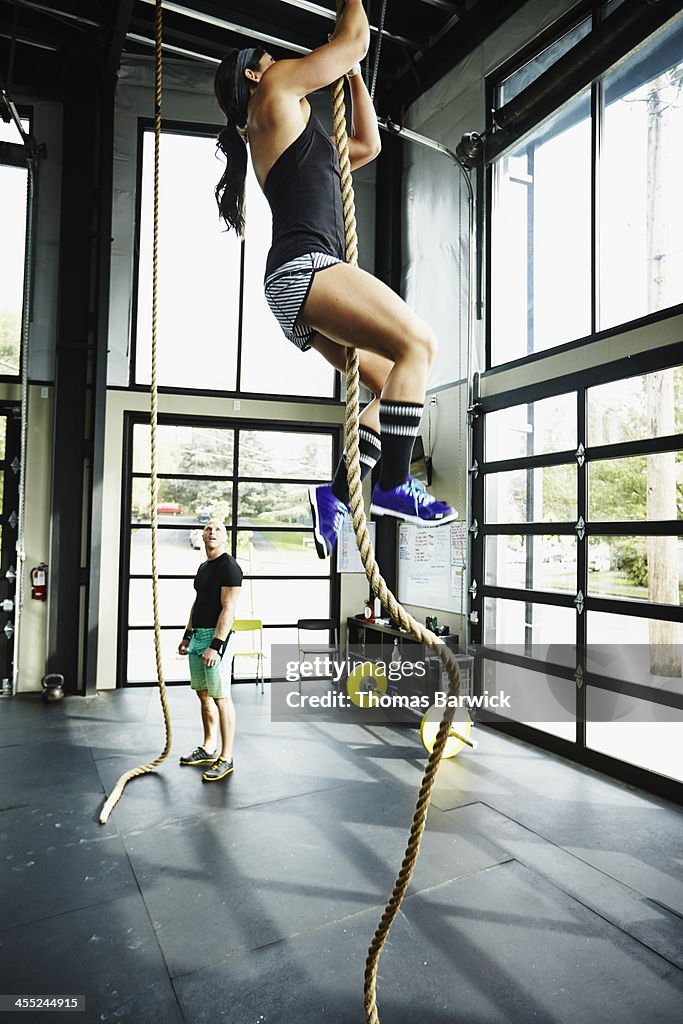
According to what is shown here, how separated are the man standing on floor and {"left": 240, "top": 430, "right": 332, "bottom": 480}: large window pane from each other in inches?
104

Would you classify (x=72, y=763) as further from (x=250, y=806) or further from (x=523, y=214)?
(x=523, y=214)

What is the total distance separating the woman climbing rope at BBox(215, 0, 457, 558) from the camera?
1.42 metres

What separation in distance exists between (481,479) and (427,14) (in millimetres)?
4467

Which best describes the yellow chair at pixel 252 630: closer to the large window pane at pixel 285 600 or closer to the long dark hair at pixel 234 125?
the large window pane at pixel 285 600

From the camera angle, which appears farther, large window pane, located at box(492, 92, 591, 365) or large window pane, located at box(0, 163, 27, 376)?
large window pane, located at box(0, 163, 27, 376)

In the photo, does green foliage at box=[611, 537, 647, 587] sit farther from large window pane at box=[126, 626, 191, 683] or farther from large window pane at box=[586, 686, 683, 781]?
large window pane at box=[126, 626, 191, 683]

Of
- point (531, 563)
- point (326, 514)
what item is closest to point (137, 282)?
point (531, 563)

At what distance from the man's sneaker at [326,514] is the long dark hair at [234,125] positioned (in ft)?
2.69

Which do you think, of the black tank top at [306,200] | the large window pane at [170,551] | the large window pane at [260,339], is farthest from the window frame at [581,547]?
the black tank top at [306,200]

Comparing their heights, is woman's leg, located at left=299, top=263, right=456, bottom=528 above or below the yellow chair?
above

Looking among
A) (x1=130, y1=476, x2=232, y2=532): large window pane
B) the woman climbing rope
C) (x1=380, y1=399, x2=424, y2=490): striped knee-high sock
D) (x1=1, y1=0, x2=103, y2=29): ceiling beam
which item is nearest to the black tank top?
the woman climbing rope

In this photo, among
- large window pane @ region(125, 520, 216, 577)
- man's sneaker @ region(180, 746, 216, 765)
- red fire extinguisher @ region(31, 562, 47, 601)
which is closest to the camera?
man's sneaker @ region(180, 746, 216, 765)

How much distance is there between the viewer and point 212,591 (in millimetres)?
4238

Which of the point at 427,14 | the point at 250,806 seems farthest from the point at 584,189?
the point at 250,806
